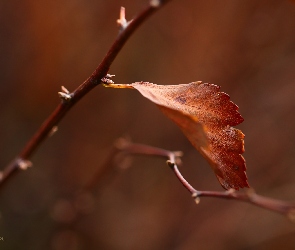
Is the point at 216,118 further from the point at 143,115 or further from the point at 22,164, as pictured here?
the point at 143,115

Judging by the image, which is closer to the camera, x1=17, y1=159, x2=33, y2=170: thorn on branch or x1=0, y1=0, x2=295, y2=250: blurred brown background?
x1=17, y1=159, x2=33, y2=170: thorn on branch

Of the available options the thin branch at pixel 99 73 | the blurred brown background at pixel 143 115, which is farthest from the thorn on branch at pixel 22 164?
the blurred brown background at pixel 143 115

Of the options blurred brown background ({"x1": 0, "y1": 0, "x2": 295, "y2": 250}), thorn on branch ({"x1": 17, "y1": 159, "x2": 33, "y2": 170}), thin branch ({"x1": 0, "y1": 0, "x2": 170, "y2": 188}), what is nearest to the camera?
thin branch ({"x1": 0, "y1": 0, "x2": 170, "y2": 188})

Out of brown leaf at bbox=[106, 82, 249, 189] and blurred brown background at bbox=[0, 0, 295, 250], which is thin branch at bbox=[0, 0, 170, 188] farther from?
blurred brown background at bbox=[0, 0, 295, 250]

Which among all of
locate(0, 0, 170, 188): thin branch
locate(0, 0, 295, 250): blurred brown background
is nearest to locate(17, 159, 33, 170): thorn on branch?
locate(0, 0, 170, 188): thin branch

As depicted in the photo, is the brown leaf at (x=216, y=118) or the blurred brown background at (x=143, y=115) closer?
the brown leaf at (x=216, y=118)

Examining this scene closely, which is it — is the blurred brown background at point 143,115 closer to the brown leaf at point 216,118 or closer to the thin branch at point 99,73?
the thin branch at point 99,73

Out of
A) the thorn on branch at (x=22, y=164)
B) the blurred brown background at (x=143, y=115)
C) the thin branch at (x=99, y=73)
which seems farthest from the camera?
the blurred brown background at (x=143, y=115)

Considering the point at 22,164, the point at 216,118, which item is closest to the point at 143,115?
the point at 22,164
